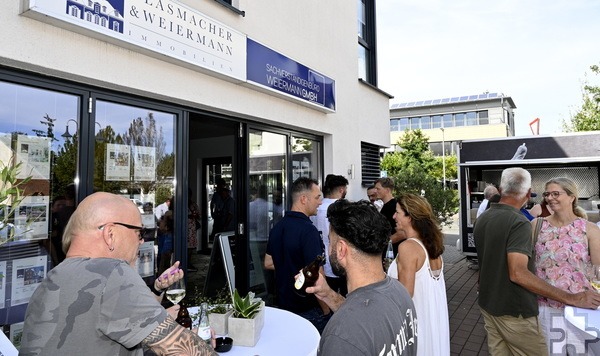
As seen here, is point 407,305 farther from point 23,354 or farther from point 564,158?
point 564,158

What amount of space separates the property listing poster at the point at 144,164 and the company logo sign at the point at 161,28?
3.07 feet

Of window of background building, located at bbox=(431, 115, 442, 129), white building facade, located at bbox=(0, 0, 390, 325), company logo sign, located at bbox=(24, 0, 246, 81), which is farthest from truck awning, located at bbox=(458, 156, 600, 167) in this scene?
window of background building, located at bbox=(431, 115, 442, 129)

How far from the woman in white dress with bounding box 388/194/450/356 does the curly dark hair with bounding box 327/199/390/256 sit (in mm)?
881

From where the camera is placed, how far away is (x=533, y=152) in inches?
313

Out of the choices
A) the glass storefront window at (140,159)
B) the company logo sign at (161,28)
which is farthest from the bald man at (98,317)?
the company logo sign at (161,28)

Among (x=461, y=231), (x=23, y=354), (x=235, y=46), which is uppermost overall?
(x=235, y=46)

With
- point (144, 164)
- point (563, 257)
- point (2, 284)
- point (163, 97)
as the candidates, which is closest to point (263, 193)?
point (144, 164)

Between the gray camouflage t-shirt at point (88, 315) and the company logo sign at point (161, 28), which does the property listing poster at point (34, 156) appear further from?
the gray camouflage t-shirt at point (88, 315)

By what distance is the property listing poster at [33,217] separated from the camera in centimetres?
251

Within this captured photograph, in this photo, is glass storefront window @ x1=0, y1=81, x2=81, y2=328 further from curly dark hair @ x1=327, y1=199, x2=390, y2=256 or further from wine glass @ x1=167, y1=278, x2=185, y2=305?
curly dark hair @ x1=327, y1=199, x2=390, y2=256

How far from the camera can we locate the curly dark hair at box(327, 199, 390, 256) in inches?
54.7

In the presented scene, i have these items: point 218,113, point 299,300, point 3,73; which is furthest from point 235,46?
point 299,300

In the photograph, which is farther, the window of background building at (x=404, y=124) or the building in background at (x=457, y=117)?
the window of background building at (x=404, y=124)

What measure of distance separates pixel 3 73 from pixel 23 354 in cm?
210
